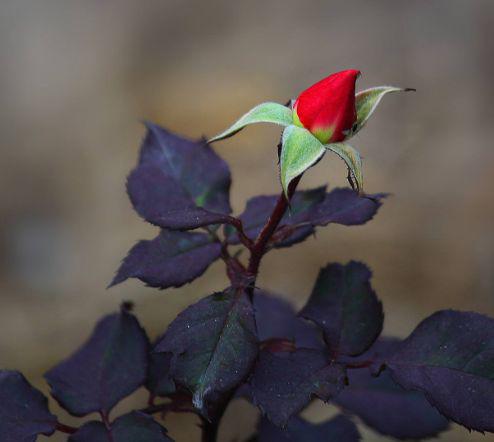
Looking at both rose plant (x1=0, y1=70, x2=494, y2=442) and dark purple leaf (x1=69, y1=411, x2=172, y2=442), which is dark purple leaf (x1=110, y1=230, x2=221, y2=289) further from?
dark purple leaf (x1=69, y1=411, x2=172, y2=442)

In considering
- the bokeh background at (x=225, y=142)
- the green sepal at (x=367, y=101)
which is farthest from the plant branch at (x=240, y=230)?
A: the bokeh background at (x=225, y=142)

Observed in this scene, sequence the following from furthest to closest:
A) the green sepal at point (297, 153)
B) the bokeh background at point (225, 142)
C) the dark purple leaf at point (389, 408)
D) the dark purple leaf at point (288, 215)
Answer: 1. the bokeh background at point (225, 142)
2. the dark purple leaf at point (389, 408)
3. the dark purple leaf at point (288, 215)
4. the green sepal at point (297, 153)

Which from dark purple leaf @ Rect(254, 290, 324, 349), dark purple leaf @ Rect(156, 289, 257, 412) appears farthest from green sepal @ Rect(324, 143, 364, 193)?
dark purple leaf @ Rect(254, 290, 324, 349)

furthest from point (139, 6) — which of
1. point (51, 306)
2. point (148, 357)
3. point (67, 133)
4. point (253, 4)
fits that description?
point (148, 357)

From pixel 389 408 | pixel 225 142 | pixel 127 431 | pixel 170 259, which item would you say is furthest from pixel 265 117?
pixel 225 142

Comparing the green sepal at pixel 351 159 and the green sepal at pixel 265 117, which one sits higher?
the green sepal at pixel 265 117

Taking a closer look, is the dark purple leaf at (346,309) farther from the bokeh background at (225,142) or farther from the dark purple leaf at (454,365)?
the bokeh background at (225,142)

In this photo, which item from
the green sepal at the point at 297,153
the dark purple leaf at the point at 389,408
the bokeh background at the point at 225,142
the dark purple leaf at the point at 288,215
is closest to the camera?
the green sepal at the point at 297,153
